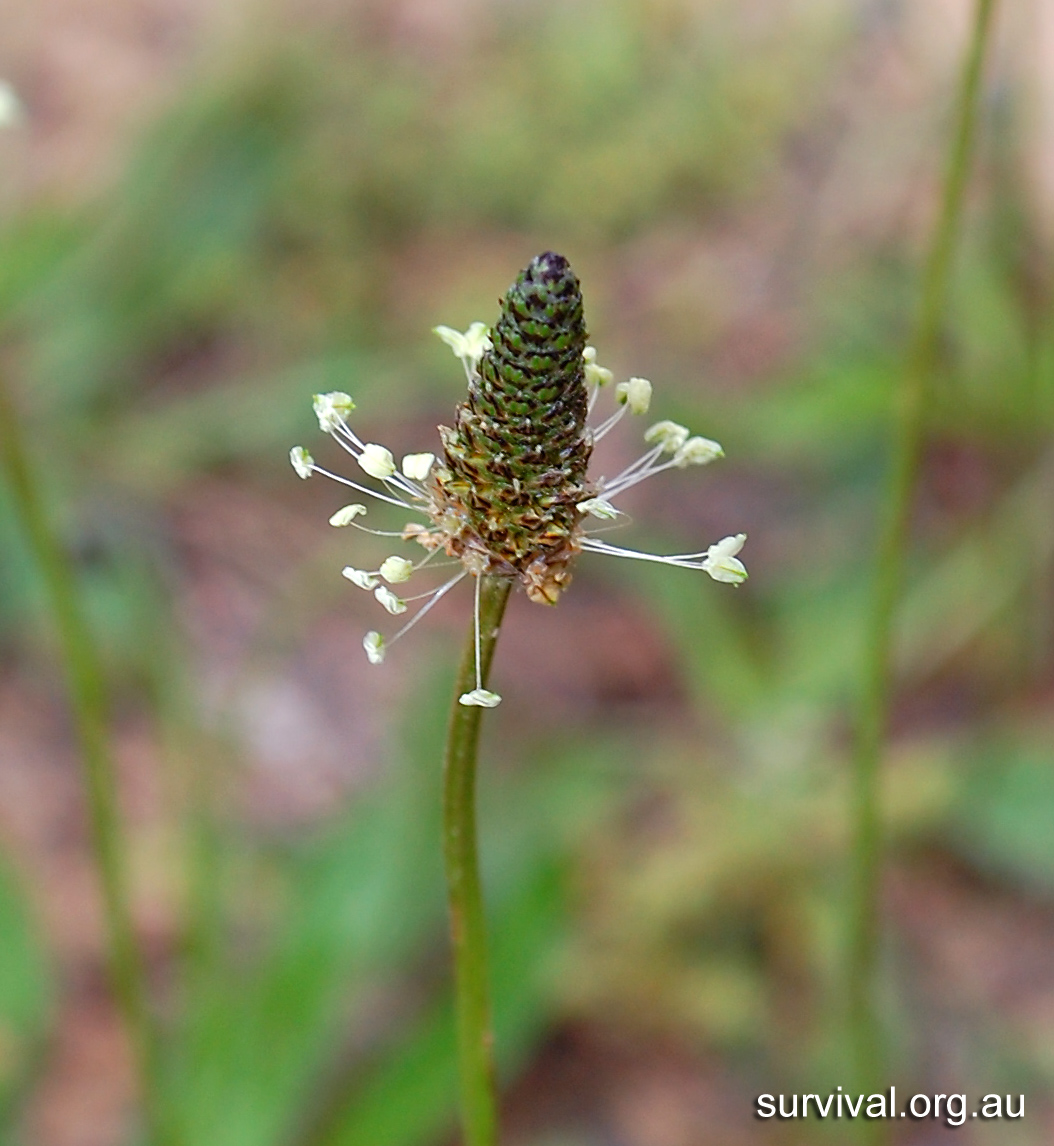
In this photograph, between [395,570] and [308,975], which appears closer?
[395,570]

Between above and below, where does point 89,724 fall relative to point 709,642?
below

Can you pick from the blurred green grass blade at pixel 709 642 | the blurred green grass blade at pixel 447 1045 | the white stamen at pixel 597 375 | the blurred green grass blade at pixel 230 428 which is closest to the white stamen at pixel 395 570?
the white stamen at pixel 597 375

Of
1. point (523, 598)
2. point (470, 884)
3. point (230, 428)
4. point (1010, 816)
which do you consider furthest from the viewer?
point (230, 428)

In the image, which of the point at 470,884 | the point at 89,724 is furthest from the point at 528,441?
the point at 89,724

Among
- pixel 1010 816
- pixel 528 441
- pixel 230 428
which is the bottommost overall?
pixel 1010 816

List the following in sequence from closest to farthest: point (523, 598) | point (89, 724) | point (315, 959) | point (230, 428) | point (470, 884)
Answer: point (470, 884)
point (89, 724)
point (315, 959)
point (523, 598)
point (230, 428)

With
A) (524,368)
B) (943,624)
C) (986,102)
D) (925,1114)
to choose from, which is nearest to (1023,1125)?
(925,1114)

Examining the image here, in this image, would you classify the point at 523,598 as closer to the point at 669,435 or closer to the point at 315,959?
the point at 315,959
